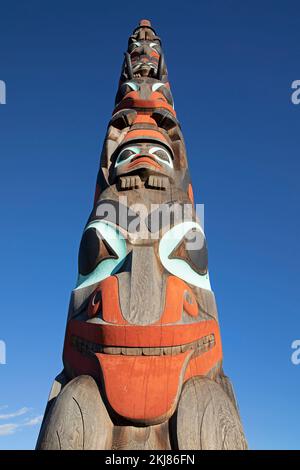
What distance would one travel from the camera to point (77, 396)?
9.46 feet

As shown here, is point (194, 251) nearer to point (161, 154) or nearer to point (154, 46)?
point (161, 154)

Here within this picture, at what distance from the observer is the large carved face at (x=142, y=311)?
293 centimetres

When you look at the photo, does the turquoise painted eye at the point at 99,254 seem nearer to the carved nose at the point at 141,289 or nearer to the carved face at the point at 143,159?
the carved nose at the point at 141,289

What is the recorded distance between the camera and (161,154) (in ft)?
18.8

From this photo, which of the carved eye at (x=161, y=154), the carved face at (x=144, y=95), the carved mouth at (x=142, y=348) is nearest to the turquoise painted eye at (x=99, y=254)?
the carved mouth at (x=142, y=348)

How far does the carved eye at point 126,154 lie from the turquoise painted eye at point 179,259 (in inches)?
69.4

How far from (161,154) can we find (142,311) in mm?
3045

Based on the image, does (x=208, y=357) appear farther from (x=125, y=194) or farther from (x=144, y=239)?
(x=125, y=194)

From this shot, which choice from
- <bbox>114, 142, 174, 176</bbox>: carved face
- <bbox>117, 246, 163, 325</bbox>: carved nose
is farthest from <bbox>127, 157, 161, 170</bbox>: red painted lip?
<bbox>117, 246, 163, 325</bbox>: carved nose

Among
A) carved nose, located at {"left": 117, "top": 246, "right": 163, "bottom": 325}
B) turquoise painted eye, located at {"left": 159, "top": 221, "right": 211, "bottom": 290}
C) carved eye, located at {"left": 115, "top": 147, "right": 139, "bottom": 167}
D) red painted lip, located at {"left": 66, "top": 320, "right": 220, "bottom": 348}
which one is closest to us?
red painted lip, located at {"left": 66, "top": 320, "right": 220, "bottom": 348}

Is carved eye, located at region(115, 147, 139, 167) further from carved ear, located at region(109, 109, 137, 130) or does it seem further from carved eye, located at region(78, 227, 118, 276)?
carved eye, located at region(78, 227, 118, 276)

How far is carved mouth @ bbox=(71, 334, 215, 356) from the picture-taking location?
3.03 m

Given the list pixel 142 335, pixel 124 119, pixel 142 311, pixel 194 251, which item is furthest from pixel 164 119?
pixel 142 335
